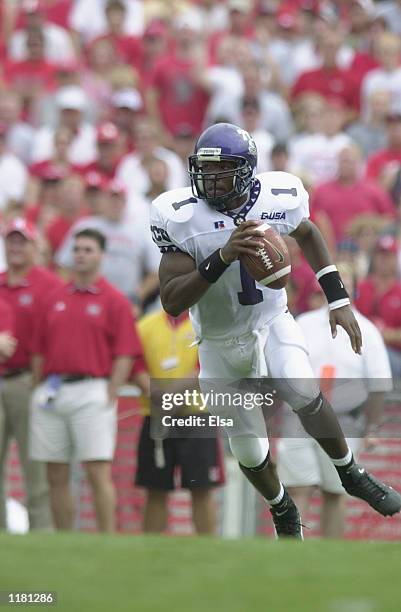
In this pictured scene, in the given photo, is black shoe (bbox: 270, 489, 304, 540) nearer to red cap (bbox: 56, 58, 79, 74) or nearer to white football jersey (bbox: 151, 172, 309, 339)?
white football jersey (bbox: 151, 172, 309, 339)

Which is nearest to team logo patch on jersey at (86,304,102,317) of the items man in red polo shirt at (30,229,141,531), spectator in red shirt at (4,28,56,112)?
man in red polo shirt at (30,229,141,531)

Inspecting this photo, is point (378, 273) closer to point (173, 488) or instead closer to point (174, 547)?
point (173, 488)

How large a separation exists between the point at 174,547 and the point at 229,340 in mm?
1508

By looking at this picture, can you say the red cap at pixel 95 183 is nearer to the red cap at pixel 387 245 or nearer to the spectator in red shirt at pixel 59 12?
the red cap at pixel 387 245

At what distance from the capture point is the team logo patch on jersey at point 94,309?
10102 mm

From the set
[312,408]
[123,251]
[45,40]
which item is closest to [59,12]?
[45,40]

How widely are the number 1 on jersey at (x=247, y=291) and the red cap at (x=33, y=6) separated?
9.19m

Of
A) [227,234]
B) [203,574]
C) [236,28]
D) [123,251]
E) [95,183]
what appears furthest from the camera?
[236,28]

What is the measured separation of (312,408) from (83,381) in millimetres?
3301

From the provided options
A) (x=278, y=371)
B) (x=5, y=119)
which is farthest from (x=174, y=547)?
(x=5, y=119)

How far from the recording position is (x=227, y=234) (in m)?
6.95

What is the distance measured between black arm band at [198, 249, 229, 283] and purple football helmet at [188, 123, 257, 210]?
0.37 m

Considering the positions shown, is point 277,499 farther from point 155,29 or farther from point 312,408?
point 155,29

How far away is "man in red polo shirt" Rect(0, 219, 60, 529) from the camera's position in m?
10.3
